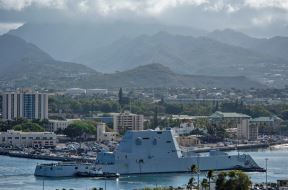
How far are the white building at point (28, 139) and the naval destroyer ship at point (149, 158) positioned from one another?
18845 millimetres

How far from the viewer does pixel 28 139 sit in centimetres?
7106

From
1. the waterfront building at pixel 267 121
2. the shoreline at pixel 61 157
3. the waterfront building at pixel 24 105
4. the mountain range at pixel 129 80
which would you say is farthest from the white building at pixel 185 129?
the mountain range at pixel 129 80

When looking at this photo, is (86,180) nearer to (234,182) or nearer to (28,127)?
(234,182)

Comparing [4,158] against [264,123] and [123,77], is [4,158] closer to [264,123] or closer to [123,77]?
[264,123]

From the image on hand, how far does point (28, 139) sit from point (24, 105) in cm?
1791

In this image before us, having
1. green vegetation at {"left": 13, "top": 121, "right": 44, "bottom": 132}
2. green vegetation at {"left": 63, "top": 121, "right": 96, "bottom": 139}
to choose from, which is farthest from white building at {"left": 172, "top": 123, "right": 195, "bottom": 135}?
green vegetation at {"left": 13, "top": 121, "right": 44, "bottom": 132}

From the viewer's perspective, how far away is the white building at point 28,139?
231 feet

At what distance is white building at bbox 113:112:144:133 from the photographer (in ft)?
264

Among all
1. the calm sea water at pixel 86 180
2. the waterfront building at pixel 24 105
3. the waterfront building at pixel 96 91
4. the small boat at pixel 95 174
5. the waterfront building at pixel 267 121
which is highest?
the waterfront building at pixel 96 91

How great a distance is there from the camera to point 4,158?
2474 inches

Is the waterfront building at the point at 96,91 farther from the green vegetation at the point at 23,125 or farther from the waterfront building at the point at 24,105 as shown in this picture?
the green vegetation at the point at 23,125

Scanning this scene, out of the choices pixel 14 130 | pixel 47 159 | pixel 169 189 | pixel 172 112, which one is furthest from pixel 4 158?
pixel 172 112

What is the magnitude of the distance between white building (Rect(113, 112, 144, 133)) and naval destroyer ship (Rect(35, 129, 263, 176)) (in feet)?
89.6

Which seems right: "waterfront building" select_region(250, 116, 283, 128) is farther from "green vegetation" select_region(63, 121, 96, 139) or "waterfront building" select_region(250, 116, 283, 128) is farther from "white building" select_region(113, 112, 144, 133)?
"green vegetation" select_region(63, 121, 96, 139)
